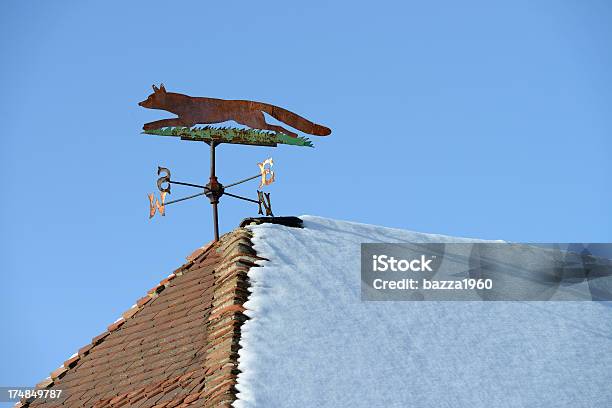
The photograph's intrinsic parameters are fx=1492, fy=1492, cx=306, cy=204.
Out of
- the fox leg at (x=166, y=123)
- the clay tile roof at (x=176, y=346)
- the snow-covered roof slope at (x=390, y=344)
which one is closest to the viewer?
the snow-covered roof slope at (x=390, y=344)

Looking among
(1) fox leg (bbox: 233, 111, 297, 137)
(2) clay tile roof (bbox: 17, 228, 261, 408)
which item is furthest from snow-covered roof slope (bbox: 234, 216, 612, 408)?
(1) fox leg (bbox: 233, 111, 297, 137)

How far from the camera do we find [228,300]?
1539 centimetres

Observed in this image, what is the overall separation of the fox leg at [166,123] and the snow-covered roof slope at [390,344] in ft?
5.56

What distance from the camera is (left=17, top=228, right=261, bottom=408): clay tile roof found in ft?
47.3

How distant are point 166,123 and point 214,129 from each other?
0.58 m

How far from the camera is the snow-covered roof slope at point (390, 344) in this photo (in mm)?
14234

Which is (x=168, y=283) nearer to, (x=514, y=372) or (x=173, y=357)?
(x=173, y=357)

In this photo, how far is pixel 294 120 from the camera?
18156 millimetres

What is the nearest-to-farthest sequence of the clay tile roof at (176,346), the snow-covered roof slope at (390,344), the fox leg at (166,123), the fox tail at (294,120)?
the snow-covered roof slope at (390,344) → the clay tile roof at (176,346) → the fox leg at (166,123) → the fox tail at (294,120)

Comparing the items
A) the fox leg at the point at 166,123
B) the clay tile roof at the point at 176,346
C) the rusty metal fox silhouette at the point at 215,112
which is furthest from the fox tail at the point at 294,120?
the clay tile roof at the point at 176,346

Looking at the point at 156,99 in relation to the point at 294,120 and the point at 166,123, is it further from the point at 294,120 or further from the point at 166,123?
the point at 294,120

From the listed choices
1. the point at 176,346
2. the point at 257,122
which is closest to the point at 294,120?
the point at 257,122

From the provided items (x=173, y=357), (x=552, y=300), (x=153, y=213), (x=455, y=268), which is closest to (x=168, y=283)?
(x=153, y=213)

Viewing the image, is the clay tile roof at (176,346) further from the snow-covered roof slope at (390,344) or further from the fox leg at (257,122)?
the fox leg at (257,122)
